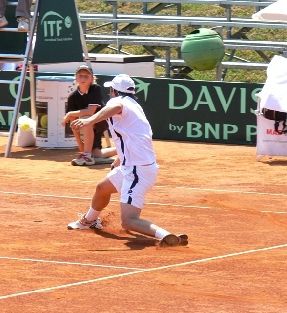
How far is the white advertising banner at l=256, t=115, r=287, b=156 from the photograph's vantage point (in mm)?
17141

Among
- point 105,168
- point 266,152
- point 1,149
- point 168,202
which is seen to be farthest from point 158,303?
point 1,149

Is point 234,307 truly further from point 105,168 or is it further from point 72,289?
point 105,168

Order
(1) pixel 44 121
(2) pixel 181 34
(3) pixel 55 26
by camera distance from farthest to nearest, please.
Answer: (2) pixel 181 34
(1) pixel 44 121
(3) pixel 55 26

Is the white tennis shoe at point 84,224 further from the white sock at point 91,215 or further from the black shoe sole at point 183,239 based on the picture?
the black shoe sole at point 183,239

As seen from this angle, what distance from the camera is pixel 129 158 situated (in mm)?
11414

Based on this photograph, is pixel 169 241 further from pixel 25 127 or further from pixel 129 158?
pixel 25 127

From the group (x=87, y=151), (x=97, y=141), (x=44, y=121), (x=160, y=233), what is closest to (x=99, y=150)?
(x=97, y=141)

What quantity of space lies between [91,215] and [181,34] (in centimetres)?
1695

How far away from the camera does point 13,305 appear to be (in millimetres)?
8742

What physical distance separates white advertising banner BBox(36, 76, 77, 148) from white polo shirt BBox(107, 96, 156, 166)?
21.2 feet

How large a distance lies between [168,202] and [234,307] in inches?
201

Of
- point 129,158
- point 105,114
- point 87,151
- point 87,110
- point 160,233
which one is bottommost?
point 87,151

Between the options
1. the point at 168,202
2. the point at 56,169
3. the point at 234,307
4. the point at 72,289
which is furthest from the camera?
the point at 56,169

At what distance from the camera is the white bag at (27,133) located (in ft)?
60.1
